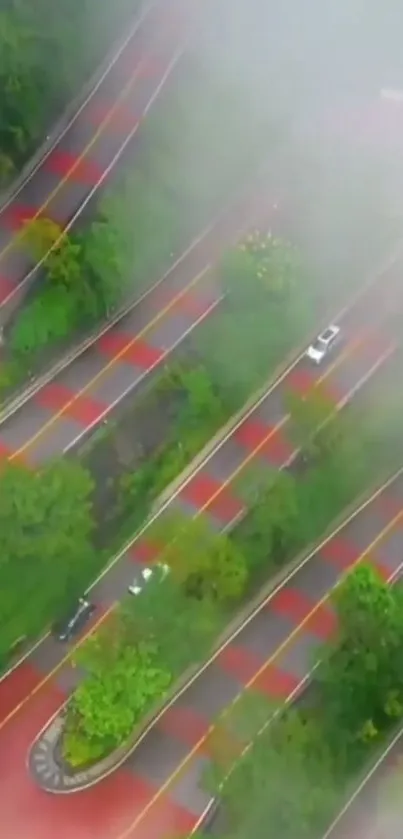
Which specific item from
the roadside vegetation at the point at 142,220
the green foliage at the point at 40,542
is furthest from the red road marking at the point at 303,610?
the roadside vegetation at the point at 142,220

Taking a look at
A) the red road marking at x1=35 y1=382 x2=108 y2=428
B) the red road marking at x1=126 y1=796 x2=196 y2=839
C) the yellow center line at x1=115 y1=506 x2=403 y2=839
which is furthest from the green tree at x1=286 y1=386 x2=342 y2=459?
the red road marking at x1=126 y1=796 x2=196 y2=839

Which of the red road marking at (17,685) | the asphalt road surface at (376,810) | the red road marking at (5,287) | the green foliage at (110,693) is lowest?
the red road marking at (17,685)

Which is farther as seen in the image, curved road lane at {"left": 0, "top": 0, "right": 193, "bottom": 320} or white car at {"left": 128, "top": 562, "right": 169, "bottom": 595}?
curved road lane at {"left": 0, "top": 0, "right": 193, "bottom": 320}

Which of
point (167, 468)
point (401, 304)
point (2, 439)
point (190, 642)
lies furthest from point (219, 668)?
point (401, 304)

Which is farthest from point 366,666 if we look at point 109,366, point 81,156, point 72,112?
point 72,112

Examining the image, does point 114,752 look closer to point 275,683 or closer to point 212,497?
point 275,683

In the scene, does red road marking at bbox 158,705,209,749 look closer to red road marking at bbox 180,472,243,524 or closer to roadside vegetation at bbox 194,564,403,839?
roadside vegetation at bbox 194,564,403,839

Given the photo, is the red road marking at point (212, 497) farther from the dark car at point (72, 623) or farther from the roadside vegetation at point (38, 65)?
the roadside vegetation at point (38, 65)
